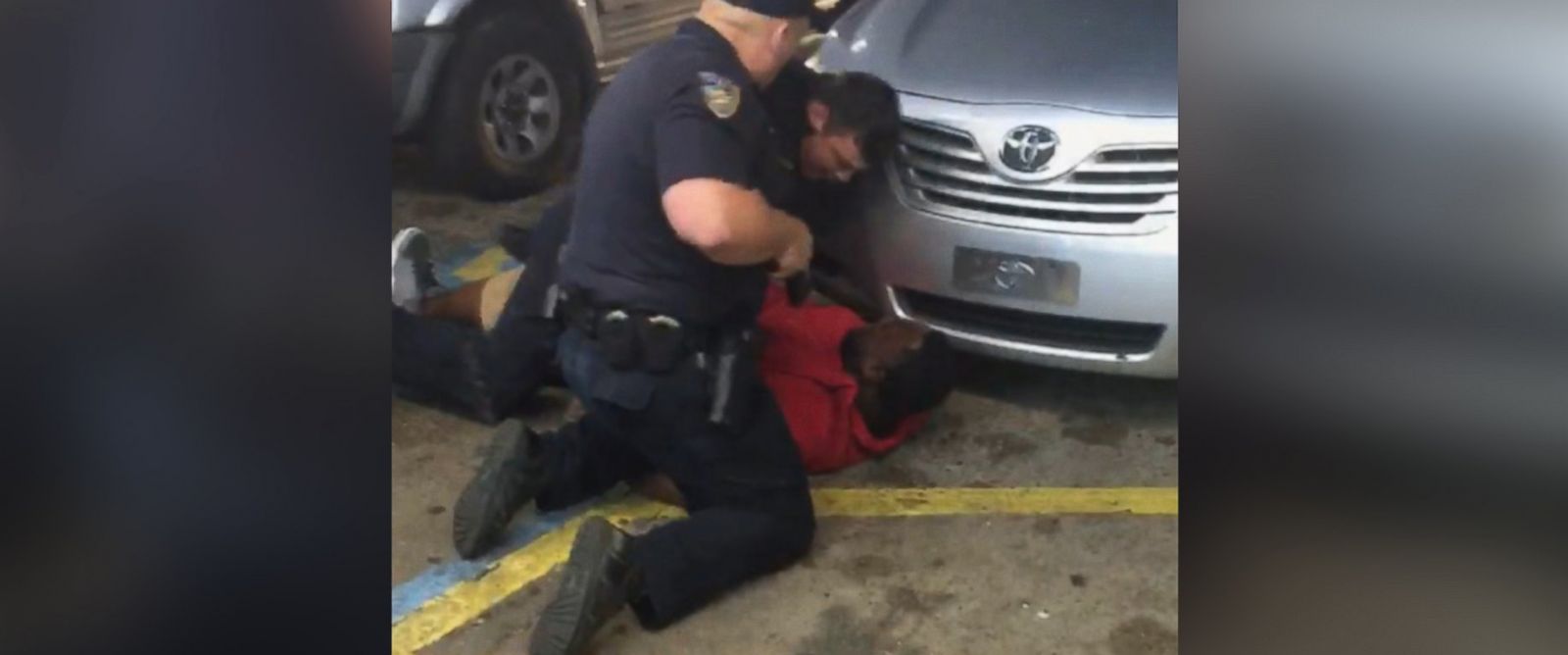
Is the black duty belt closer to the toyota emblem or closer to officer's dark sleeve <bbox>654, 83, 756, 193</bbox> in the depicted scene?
officer's dark sleeve <bbox>654, 83, 756, 193</bbox>

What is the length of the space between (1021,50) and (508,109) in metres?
0.37

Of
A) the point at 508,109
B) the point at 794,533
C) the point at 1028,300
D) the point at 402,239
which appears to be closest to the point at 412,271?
the point at 402,239

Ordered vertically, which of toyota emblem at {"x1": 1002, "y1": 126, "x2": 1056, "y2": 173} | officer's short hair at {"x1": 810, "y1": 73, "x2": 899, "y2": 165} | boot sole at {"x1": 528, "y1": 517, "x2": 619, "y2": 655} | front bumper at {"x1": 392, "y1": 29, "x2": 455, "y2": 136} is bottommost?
boot sole at {"x1": 528, "y1": 517, "x2": 619, "y2": 655}

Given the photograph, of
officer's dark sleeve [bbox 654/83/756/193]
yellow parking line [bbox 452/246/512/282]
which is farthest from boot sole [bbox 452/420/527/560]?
officer's dark sleeve [bbox 654/83/756/193]

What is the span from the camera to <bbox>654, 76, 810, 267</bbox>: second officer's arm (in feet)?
2.95

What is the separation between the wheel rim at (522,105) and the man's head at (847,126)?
183 millimetres

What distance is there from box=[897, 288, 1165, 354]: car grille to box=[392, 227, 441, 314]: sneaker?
0.35 metres

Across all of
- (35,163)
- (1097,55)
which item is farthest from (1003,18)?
(35,163)

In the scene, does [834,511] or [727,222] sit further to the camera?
[834,511]

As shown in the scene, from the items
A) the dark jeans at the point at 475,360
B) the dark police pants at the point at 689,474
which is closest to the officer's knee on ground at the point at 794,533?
the dark police pants at the point at 689,474

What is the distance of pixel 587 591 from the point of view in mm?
960

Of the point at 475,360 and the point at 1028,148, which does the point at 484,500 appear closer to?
the point at 475,360

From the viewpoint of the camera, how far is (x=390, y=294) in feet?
3.10

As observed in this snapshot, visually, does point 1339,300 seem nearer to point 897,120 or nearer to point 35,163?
point 897,120
